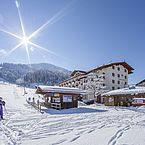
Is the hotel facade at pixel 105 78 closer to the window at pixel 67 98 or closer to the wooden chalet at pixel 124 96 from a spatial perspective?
the wooden chalet at pixel 124 96

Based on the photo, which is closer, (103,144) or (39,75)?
(103,144)


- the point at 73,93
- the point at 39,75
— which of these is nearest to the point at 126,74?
the point at 73,93

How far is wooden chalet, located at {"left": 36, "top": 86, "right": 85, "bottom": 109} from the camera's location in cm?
3456

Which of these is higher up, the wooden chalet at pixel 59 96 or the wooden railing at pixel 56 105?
the wooden chalet at pixel 59 96

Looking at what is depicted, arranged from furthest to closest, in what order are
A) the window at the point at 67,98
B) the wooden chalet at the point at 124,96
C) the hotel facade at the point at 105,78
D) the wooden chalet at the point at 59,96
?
1. the hotel facade at the point at 105,78
2. the wooden chalet at the point at 124,96
3. the window at the point at 67,98
4. the wooden chalet at the point at 59,96

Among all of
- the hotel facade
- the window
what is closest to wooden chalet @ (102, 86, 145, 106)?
the hotel facade

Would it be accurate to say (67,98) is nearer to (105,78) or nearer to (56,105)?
(56,105)

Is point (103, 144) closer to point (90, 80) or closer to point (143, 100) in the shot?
point (143, 100)

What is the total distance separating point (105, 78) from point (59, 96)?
112ft

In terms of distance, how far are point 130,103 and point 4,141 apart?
34776mm

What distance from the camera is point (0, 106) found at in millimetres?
19375

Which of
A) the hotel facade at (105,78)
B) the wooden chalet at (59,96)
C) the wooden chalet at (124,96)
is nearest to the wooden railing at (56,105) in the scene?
the wooden chalet at (59,96)

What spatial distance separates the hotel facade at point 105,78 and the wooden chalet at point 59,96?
23.3m

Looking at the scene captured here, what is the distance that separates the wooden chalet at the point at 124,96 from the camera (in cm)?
4109
